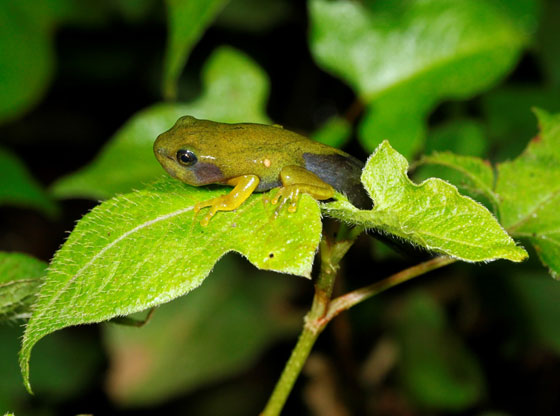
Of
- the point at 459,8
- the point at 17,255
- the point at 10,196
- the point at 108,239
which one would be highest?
the point at 459,8

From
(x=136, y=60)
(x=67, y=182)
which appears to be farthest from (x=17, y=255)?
(x=136, y=60)

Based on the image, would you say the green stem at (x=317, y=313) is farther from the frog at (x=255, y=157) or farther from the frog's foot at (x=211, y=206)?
the frog at (x=255, y=157)

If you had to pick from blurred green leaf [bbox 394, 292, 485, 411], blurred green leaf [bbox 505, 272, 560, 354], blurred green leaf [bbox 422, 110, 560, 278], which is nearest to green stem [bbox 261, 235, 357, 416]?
blurred green leaf [bbox 422, 110, 560, 278]

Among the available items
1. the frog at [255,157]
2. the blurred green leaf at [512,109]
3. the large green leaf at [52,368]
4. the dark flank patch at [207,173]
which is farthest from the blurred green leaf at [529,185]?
the large green leaf at [52,368]

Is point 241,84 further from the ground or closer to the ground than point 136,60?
further from the ground

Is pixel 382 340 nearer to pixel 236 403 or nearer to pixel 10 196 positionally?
pixel 236 403

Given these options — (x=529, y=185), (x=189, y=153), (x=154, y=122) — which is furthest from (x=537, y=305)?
(x=189, y=153)

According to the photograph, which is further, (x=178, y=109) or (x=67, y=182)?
(x=178, y=109)
